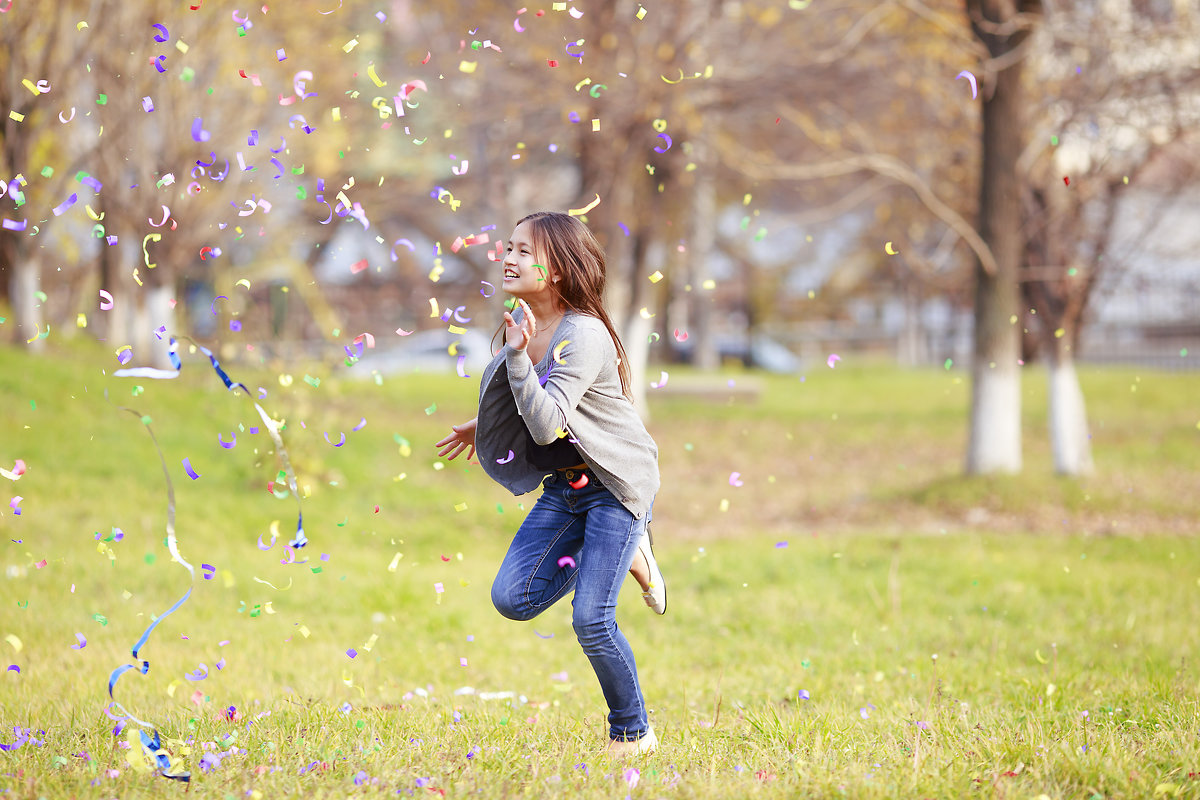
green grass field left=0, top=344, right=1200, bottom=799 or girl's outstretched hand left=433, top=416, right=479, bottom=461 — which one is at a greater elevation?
girl's outstretched hand left=433, top=416, right=479, bottom=461

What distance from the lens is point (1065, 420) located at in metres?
9.98

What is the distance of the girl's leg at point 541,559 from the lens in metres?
3.57

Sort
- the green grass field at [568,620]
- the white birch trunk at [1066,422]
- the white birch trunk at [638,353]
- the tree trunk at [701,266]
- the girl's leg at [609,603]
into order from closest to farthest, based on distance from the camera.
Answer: the green grass field at [568,620] < the girl's leg at [609,603] < the white birch trunk at [1066,422] < the white birch trunk at [638,353] < the tree trunk at [701,266]

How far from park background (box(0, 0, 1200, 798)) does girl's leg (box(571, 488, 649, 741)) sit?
0.58ft

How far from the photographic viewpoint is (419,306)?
30.5 m

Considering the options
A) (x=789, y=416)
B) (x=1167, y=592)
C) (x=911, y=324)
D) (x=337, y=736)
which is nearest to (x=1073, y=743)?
(x=337, y=736)

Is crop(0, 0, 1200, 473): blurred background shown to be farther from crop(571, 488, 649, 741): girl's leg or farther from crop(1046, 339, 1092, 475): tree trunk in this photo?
crop(571, 488, 649, 741): girl's leg

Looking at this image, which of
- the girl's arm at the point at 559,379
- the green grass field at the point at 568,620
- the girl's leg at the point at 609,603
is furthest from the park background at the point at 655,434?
the girl's arm at the point at 559,379

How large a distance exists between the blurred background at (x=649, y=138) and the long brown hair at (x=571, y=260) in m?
0.62

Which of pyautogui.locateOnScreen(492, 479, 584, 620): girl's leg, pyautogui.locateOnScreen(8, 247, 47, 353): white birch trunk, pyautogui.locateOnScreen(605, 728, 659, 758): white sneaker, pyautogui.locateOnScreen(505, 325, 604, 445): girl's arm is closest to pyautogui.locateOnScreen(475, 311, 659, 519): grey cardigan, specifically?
pyautogui.locateOnScreen(505, 325, 604, 445): girl's arm

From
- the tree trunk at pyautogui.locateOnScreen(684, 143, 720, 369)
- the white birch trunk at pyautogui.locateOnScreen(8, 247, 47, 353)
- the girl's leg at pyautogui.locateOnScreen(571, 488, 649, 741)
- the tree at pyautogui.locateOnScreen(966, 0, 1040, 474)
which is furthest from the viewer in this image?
the tree trunk at pyautogui.locateOnScreen(684, 143, 720, 369)

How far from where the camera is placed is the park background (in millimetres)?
3762

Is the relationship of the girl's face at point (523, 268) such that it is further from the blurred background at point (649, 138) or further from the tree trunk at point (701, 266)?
the tree trunk at point (701, 266)

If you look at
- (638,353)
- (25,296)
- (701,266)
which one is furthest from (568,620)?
(701,266)
